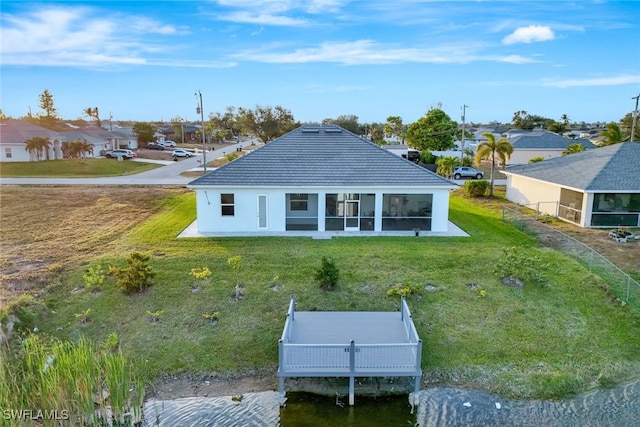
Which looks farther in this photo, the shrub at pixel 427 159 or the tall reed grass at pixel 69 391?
the shrub at pixel 427 159

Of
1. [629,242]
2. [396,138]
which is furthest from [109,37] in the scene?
[396,138]

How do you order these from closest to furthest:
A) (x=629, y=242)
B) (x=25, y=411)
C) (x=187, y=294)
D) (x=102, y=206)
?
(x=25, y=411), (x=187, y=294), (x=629, y=242), (x=102, y=206)

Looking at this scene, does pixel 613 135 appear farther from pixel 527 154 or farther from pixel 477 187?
pixel 477 187

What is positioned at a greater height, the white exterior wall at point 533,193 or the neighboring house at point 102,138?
the neighboring house at point 102,138

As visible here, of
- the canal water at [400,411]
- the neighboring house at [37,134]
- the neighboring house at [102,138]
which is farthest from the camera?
the neighboring house at [102,138]

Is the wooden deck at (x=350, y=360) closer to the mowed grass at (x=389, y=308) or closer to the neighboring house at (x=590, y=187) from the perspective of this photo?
the mowed grass at (x=389, y=308)

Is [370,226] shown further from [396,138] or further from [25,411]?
[396,138]

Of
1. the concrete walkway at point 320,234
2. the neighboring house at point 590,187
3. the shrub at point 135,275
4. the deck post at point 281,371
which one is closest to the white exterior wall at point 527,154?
the neighboring house at point 590,187
